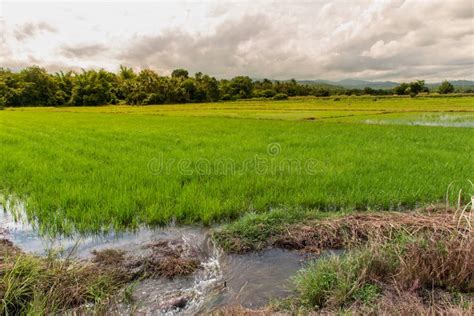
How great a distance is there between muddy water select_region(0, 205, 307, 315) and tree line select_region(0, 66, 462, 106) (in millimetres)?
53841

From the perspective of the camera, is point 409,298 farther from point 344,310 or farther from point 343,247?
point 343,247

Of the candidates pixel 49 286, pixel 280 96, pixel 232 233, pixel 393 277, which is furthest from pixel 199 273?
pixel 280 96

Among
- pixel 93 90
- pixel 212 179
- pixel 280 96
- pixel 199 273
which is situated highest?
pixel 93 90

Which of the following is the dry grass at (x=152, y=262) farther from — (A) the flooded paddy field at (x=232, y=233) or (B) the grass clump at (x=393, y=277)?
(B) the grass clump at (x=393, y=277)

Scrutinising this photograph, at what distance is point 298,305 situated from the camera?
2.67 meters

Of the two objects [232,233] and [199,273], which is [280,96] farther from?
[199,273]

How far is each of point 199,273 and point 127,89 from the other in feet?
195

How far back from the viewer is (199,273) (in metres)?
3.34

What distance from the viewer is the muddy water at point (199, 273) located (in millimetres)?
2855

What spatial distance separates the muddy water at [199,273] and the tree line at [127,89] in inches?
2120

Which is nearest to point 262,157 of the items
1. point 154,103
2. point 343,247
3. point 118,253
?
point 343,247

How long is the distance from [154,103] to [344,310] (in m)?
56.9

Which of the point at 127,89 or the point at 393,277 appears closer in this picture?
the point at 393,277

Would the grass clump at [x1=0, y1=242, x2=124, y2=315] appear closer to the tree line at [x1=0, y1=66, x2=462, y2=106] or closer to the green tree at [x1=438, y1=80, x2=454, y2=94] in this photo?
the tree line at [x1=0, y1=66, x2=462, y2=106]
